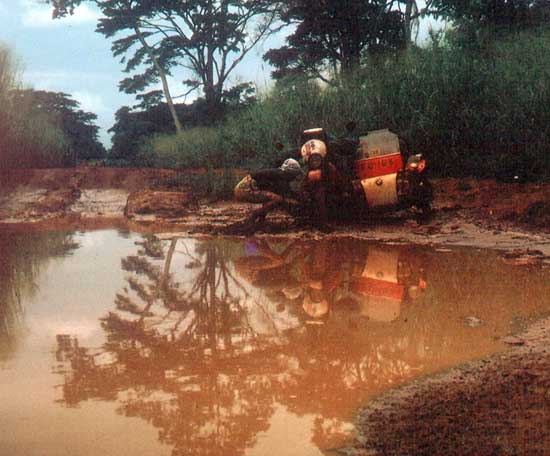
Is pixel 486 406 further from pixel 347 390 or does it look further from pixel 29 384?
pixel 29 384

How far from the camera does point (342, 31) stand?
22.1 meters

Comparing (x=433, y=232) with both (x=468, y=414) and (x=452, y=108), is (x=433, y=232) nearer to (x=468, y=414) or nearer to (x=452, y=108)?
(x=452, y=108)

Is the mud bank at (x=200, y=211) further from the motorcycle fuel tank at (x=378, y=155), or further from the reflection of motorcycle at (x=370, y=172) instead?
the motorcycle fuel tank at (x=378, y=155)

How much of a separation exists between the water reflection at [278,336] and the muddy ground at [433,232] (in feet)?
0.80

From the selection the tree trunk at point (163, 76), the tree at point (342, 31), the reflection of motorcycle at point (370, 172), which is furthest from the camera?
the tree trunk at point (163, 76)

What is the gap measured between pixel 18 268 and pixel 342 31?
16673 mm

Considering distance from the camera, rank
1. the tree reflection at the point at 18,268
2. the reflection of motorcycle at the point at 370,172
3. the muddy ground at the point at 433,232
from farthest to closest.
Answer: the reflection of motorcycle at the point at 370,172 → the tree reflection at the point at 18,268 → the muddy ground at the point at 433,232

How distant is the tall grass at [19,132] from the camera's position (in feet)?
55.2

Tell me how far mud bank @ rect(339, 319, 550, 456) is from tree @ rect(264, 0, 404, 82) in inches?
690

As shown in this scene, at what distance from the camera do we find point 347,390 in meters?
3.59

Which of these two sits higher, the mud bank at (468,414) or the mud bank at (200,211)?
the mud bank at (200,211)

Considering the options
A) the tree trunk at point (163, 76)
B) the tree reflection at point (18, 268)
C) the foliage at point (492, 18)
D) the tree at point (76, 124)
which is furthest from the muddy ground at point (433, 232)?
the tree at point (76, 124)

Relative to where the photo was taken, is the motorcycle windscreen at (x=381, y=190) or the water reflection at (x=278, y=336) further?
the motorcycle windscreen at (x=381, y=190)

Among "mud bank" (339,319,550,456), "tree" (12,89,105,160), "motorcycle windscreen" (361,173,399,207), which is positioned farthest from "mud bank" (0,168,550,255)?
"tree" (12,89,105,160)
